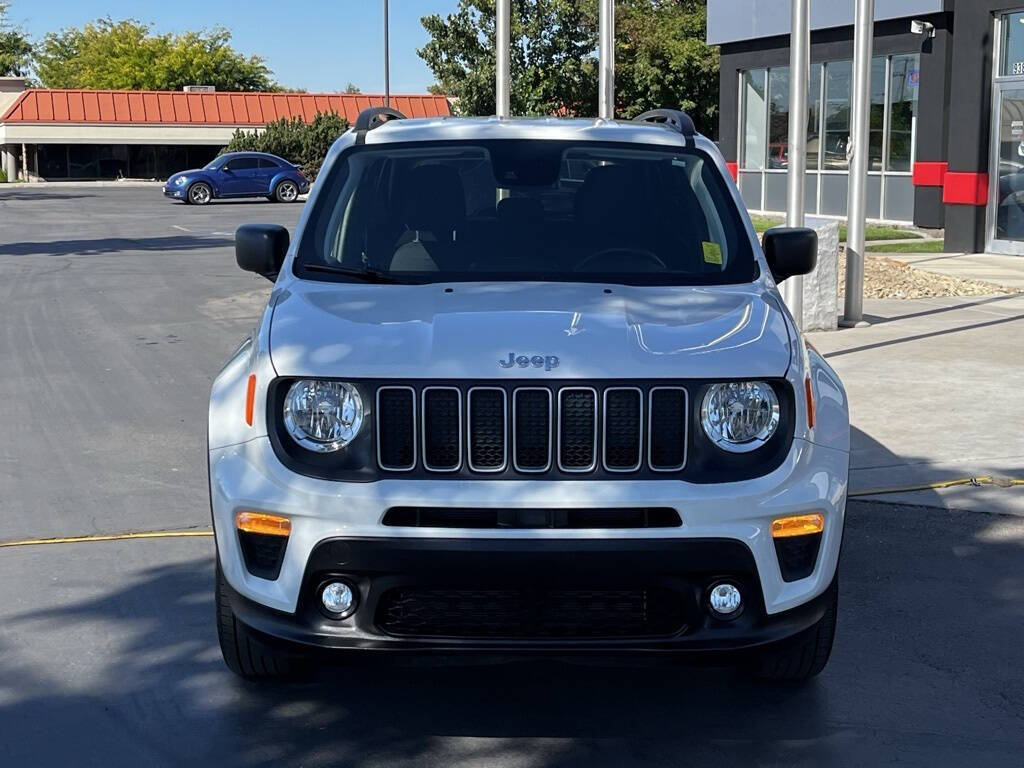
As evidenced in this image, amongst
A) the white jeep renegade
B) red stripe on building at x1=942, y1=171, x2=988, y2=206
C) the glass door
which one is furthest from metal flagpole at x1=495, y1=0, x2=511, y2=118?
the white jeep renegade

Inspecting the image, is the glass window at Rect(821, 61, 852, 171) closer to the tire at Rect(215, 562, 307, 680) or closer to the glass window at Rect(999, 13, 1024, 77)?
the glass window at Rect(999, 13, 1024, 77)

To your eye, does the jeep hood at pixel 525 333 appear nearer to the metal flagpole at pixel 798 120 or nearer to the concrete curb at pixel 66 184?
the metal flagpole at pixel 798 120

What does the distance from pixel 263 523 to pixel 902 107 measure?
23304mm

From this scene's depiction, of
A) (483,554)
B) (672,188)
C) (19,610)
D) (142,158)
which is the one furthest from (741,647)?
(142,158)

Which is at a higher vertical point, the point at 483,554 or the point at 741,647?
the point at 483,554

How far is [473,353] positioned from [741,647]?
113cm

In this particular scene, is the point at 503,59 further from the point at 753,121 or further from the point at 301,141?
the point at 301,141

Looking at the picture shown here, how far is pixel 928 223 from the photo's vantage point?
24.2 metres

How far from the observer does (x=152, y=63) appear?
9019 centimetres

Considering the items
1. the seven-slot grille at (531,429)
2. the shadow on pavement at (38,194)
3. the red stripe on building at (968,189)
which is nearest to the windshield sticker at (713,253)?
the seven-slot grille at (531,429)

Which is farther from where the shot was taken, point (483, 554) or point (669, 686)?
point (669, 686)

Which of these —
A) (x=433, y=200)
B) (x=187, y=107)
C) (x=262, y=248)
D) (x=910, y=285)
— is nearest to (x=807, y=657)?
(x=433, y=200)

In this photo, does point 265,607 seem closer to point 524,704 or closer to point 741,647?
point 524,704

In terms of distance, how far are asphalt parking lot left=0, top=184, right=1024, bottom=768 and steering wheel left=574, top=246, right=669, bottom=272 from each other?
1.42 m
